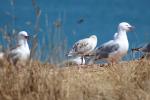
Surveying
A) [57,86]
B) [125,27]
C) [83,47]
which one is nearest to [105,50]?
[125,27]

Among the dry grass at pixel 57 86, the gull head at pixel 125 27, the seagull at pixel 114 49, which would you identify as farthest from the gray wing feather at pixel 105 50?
the dry grass at pixel 57 86

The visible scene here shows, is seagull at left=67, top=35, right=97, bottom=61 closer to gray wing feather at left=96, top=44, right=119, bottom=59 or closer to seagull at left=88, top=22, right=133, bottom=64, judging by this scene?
seagull at left=88, top=22, right=133, bottom=64

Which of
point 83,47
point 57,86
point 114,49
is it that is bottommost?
point 57,86

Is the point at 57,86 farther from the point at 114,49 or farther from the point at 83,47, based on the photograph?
the point at 83,47

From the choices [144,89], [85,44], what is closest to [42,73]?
[144,89]

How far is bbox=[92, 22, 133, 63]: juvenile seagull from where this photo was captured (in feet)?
42.5

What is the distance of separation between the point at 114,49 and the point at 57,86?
6276 mm

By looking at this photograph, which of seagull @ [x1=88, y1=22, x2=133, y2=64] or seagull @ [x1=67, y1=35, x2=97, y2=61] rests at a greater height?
seagull @ [x1=67, y1=35, x2=97, y2=61]

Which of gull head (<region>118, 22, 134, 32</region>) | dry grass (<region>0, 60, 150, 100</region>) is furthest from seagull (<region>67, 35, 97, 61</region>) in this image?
dry grass (<region>0, 60, 150, 100</region>)

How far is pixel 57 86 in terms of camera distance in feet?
22.6

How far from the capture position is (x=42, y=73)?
7027 millimetres

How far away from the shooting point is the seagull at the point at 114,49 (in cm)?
1296

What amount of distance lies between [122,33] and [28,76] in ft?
22.3

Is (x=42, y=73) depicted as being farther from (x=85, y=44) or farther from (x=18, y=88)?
(x=85, y=44)
